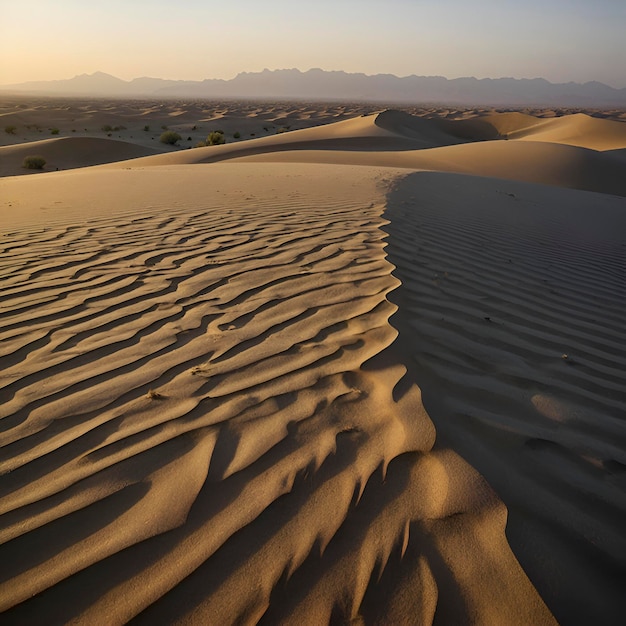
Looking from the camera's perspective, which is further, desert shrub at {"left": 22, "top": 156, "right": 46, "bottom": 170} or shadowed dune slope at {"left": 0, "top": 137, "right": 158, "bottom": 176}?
shadowed dune slope at {"left": 0, "top": 137, "right": 158, "bottom": 176}

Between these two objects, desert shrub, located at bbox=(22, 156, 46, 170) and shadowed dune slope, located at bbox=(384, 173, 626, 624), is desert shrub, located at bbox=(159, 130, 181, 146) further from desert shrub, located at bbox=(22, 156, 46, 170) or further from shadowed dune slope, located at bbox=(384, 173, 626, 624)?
shadowed dune slope, located at bbox=(384, 173, 626, 624)

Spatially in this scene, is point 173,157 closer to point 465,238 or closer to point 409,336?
point 465,238

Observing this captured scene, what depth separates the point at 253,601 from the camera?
124 centimetres

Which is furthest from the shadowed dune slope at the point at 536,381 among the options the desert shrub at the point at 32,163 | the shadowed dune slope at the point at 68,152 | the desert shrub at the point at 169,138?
the desert shrub at the point at 169,138

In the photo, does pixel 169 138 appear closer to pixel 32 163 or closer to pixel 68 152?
pixel 68 152

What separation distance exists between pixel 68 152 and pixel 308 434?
22057 millimetres

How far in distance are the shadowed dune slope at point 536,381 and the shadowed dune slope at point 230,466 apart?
0.36 ft

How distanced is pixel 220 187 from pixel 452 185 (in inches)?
156

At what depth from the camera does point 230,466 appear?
5.40 feet

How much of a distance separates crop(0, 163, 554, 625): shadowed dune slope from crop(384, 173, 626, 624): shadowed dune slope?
0.36 ft

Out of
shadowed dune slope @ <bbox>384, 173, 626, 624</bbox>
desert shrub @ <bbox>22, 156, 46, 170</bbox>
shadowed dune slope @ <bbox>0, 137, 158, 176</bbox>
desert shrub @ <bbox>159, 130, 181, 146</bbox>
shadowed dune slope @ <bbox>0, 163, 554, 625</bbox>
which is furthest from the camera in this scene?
desert shrub @ <bbox>159, 130, 181, 146</bbox>

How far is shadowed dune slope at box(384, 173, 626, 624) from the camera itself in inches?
54.4

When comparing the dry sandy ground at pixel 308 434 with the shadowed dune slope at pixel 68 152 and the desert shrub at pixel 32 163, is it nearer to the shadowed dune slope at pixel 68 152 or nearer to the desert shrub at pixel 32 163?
the desert shrub at pixel 32 163

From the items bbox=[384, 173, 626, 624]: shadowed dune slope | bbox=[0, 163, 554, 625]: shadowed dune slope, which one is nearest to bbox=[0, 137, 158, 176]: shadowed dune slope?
bbox=[0, 163, 554, 625]: shadowed dune slope
